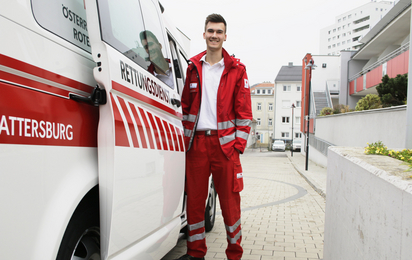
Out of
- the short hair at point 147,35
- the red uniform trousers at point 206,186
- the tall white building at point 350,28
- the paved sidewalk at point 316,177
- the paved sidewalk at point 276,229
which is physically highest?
the tall white building at point 350,28

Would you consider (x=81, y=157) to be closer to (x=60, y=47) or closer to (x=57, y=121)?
(x=57, y=121)

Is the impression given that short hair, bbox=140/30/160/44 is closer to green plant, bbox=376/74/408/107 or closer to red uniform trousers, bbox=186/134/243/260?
red uniform trousers, bbox=186/134/243/260

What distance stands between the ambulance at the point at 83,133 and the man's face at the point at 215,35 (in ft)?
1.86

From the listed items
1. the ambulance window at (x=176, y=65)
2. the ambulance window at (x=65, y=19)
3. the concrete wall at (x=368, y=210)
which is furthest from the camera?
the ambulance window at (x=176, y=65)

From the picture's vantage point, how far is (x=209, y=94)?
309 cm

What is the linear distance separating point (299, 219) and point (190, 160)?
334 cm

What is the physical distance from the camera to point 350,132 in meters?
11.9

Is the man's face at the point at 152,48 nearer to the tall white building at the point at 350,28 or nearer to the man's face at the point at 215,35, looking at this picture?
the man's face at the point at 215,35

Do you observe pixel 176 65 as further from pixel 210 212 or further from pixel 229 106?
pixel 210 212

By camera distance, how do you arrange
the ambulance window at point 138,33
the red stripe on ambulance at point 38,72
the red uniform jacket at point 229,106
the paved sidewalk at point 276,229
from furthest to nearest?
1. the paved sidewalk at point 276,229
2. the red uniform jacket at point 229,106
3. the ambulance window at point 138,33
4. the red stripe on ambulance at point 38,72

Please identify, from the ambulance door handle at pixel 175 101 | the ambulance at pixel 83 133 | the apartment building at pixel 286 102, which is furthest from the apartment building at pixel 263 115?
the ambulance at pixel 83 133

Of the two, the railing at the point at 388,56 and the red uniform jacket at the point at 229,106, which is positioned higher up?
the railing at the point at 388,56

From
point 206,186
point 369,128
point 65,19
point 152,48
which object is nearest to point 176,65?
point 152,48

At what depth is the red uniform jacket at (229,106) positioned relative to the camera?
2975 millimetres
